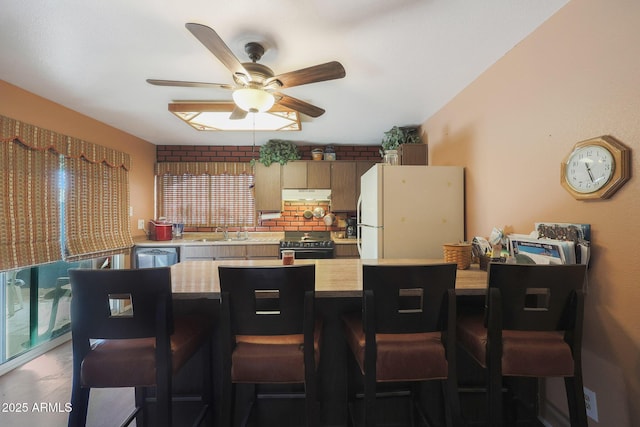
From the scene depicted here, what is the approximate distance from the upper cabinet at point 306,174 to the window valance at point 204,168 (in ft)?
2.13

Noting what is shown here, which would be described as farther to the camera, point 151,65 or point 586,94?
point 151,65

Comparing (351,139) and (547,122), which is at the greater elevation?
(351,139)

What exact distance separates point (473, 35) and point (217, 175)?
360 cm

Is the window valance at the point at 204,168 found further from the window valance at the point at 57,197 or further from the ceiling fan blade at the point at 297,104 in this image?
the ceiling fan blade at the point at 297,104

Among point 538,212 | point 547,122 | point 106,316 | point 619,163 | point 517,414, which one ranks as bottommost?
point 517,414

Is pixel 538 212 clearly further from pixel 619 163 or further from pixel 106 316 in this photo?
pixel 106 316

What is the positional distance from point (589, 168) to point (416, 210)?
1.14 m

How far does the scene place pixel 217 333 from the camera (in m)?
1.54

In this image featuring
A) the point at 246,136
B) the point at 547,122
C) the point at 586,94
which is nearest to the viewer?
the point at 586,94

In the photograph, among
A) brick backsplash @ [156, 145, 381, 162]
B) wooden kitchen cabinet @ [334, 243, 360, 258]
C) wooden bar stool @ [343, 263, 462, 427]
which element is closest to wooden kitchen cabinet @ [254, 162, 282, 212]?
brick backsplash @ [156, 145, 381, 162]

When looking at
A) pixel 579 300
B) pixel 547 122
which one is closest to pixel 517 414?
pixel 579 300

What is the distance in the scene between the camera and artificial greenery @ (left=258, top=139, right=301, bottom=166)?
3.84 meters

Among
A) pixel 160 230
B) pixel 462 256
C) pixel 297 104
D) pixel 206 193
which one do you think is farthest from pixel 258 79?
pixel 160 230

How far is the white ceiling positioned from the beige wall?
217 mm
